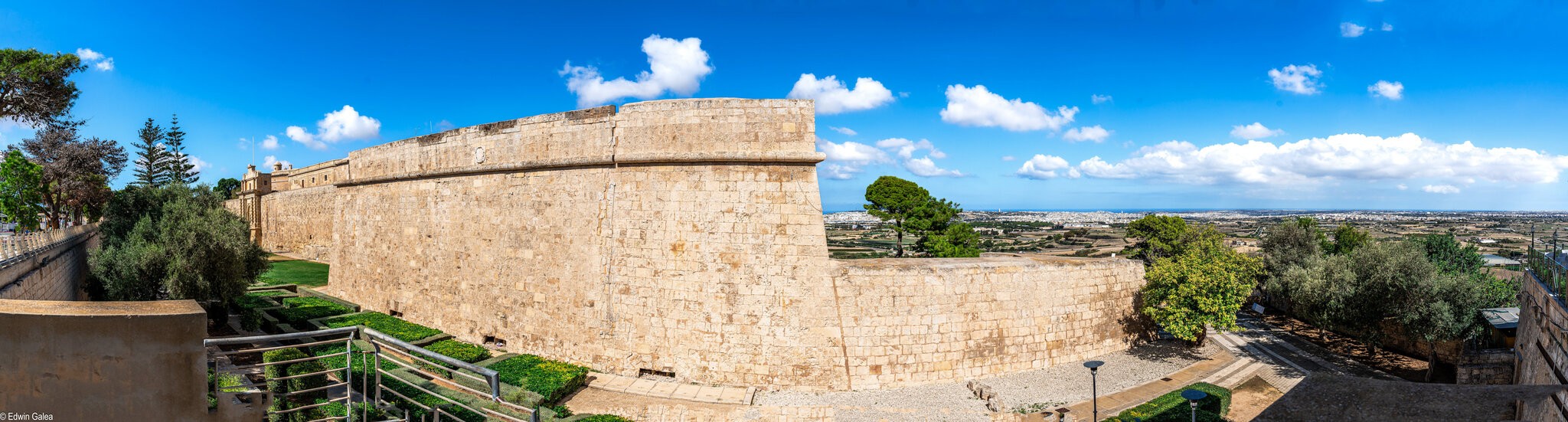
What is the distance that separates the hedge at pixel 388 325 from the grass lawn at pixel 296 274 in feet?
26.8

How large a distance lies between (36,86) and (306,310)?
8.10 metres

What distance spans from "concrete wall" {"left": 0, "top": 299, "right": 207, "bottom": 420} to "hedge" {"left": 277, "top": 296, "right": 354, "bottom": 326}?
573 inches

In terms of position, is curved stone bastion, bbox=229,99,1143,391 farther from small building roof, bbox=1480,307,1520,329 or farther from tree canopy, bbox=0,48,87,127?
tree canopy, bbox=0,48,87,127

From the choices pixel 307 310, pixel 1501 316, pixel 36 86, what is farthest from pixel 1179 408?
pixel 36 86

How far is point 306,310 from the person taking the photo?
1689 centimetres

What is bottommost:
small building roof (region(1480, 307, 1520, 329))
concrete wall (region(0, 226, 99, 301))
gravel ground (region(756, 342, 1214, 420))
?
gravel ground (region(756, 342, 1214, 420))

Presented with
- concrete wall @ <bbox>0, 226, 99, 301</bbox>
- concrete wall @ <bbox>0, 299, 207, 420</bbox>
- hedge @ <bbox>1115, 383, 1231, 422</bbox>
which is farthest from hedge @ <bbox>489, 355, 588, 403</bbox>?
hedge @ <bbox>1115, 383, 1231, 422</bbox>

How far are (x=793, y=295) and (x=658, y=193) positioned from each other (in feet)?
11.0

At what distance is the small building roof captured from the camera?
13672mm

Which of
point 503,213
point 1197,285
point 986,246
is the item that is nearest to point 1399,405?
point 1197,285

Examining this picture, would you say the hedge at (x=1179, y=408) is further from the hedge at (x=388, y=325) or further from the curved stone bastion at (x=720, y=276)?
the hedge at (x=388, y=325)

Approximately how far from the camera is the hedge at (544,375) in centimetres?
1084

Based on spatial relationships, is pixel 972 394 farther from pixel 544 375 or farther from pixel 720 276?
pixel 544 375

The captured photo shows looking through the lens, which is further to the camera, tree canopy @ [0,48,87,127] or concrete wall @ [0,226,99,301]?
tree canopy @ [0,48,87,127]
